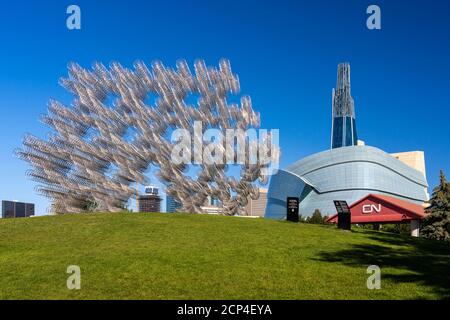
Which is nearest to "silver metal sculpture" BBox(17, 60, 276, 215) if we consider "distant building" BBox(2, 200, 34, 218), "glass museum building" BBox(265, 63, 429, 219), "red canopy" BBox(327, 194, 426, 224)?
"red canopy" BBox(327, 194, 426, 224)

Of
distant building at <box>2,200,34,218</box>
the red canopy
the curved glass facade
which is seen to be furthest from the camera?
distant building at <box>2,200,34,218</box>

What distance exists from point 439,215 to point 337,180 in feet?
171

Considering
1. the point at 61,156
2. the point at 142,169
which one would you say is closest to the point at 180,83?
the point at 142,169

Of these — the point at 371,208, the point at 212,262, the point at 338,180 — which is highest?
the point at 338,180

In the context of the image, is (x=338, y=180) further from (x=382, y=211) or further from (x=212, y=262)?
(x=212, y=262)

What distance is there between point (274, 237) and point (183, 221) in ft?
25.8

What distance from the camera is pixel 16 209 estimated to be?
459 feet

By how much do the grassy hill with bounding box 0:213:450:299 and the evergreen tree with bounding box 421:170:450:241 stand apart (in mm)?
25330

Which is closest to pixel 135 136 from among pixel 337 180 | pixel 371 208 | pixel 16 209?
pixel 371 208

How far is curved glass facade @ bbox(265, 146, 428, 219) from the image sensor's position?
95.8 m

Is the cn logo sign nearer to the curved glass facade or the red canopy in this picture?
the red canopy

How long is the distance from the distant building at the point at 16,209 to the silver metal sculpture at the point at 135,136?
258 feet

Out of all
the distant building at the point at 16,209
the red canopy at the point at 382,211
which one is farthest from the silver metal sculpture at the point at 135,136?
the distant building at the point at 16,209
